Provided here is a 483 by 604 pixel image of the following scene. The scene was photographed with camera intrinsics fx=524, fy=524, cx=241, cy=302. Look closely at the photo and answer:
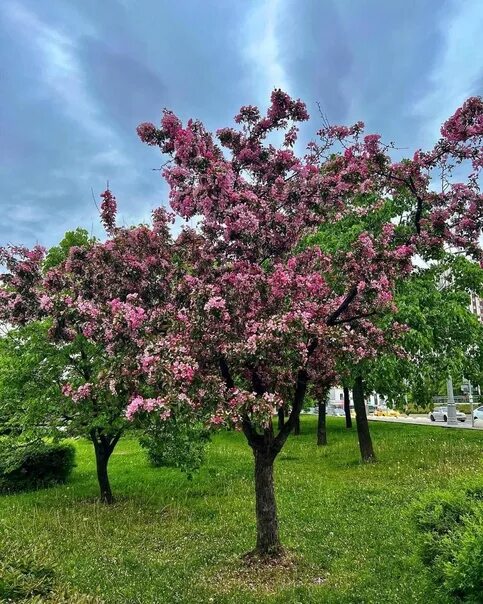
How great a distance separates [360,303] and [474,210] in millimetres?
2270

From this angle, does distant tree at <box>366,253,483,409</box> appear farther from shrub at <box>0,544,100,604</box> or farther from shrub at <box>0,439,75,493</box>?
shrub at <box>0,544,100,604</box>

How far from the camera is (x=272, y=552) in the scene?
26.7ft

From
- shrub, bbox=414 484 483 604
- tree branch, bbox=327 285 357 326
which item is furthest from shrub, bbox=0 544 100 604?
tree branch, bbox=327 285 357 326

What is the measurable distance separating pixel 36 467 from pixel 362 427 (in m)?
11.3

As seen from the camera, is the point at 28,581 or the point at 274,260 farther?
the point at 274,260

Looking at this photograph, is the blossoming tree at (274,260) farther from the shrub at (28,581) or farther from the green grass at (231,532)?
the shrub at (28,581)

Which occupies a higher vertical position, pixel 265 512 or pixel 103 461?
pixel 103 461

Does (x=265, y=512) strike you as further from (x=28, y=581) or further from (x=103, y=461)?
(x=103, y=461)

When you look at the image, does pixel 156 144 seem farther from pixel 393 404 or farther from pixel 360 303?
pixel 393 404

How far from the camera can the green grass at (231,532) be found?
6852 millimetres

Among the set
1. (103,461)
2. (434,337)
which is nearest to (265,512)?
(103,461)

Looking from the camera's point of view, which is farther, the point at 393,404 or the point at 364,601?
the point at 393,404

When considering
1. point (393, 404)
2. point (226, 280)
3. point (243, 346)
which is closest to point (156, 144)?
point (226, 280)

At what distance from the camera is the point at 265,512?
8383mm
